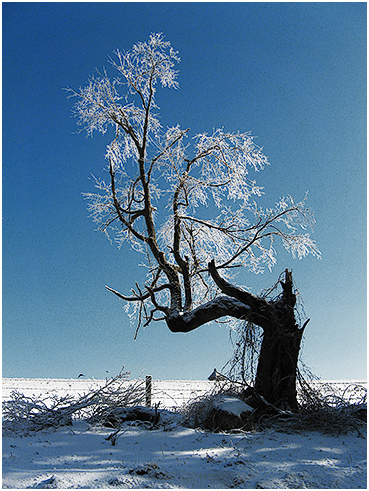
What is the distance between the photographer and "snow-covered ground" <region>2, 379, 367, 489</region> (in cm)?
335

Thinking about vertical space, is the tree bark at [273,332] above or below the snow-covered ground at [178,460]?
above

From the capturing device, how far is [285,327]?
683 centimetres

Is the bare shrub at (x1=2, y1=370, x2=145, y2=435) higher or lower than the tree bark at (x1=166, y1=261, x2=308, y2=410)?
lower

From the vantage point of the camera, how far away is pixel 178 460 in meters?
4.00

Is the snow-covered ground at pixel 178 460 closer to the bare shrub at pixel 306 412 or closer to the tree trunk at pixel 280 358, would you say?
the bare shrub at pixel 306 412

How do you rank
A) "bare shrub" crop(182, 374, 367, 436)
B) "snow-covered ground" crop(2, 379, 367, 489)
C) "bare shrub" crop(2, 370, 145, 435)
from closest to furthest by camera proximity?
"snow-covered ground" crop(2, 379, 367, 489), "bare shrub" crop(2, 370, 145, 435), "bare shrub" crop(182, 374, 367, 436)

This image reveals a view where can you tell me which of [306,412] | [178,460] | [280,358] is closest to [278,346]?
[280,358]

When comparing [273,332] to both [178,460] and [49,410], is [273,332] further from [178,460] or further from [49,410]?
[49,410]

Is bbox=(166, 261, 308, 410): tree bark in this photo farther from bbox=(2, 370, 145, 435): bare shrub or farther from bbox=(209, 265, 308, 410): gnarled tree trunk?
bbox=(2, 370, 145, 435): bare shrub

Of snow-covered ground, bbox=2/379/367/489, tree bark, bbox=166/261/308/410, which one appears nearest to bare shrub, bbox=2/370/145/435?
snow-covered ground, bbox=2/379/367/489

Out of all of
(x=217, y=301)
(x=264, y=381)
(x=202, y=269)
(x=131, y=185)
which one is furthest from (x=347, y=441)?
(x=131, y=185)

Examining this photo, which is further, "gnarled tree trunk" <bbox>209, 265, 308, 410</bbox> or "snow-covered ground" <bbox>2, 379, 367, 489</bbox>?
"gnarled tree trunk" <bbox>209, 265, 308, 410</bbox>

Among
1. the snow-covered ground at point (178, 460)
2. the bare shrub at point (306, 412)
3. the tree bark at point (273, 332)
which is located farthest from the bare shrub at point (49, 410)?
the tree bark at point (273, 332)

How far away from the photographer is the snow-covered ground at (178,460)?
11.0 ft
